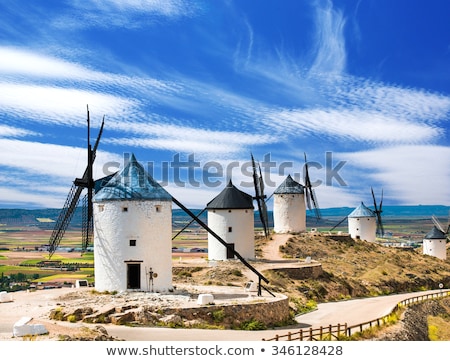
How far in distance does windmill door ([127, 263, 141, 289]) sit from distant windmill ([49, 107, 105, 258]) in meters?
2.43

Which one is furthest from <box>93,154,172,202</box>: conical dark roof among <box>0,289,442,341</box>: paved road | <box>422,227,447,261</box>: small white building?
<box>422,227,447,261</box>: small white building

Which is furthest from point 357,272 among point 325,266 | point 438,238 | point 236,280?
point 438,238

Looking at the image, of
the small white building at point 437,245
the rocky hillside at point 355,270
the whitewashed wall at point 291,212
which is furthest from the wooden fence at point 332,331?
the small white building at point 437,245

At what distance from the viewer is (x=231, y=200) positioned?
1613 inches

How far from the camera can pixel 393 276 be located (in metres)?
46.5

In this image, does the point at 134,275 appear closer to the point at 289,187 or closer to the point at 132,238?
the point at 132,238

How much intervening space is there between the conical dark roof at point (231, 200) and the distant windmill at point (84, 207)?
1366 cm

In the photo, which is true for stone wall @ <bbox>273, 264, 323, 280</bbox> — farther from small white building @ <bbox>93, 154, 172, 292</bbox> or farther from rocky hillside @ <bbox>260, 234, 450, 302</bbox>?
small white building @ <bbox>93, 154, 172, 292</bbox>

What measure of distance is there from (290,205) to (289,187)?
1.51 metres

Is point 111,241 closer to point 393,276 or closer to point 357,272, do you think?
point 357,272

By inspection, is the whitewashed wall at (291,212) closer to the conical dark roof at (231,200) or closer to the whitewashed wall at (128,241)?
the conical dark roof at (231,200)

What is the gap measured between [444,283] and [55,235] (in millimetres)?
34221

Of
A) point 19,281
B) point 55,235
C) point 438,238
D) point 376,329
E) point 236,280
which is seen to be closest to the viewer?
point 376,329

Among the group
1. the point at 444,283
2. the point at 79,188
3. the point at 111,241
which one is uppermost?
the point at 79,188
